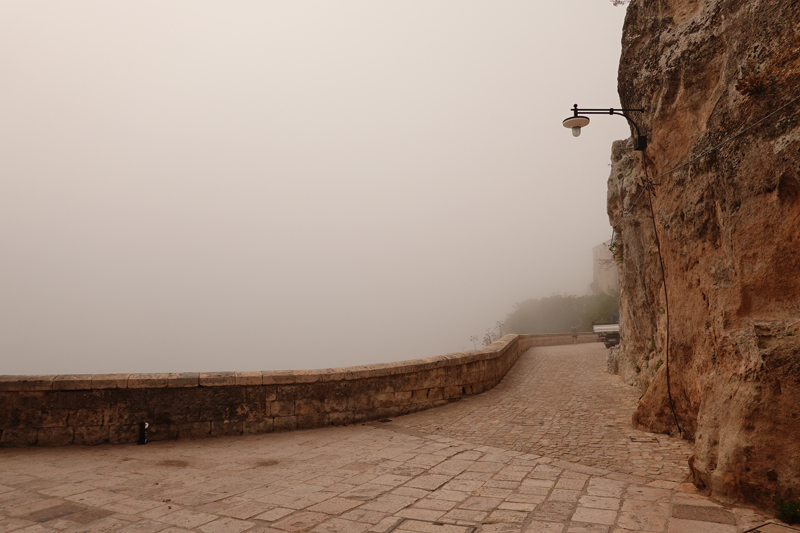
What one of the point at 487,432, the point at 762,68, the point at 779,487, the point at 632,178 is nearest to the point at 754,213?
the point at 762,68

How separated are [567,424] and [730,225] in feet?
12.7

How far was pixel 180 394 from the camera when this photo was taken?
6.33 meters

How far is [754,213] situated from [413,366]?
5466 mm

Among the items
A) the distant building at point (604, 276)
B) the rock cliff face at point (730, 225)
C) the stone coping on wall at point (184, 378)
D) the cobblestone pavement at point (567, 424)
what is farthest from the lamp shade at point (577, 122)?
the distant building at point (604, 276)

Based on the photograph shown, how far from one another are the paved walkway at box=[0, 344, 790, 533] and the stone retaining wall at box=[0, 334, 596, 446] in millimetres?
234

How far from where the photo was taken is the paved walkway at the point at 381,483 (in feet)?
11.5

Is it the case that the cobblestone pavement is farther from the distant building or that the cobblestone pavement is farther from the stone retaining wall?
the distant building

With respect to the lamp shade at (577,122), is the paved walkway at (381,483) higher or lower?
lower

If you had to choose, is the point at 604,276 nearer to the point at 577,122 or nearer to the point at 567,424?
the point at 567,424

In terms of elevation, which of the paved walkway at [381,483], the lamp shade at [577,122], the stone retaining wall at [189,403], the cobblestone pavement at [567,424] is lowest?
the cobblestone pavement at [567,424]

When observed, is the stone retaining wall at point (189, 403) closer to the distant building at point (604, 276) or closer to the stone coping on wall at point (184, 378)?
the stone coping on wall at point (184, 378)

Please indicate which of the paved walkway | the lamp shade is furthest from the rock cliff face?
the lamp shade

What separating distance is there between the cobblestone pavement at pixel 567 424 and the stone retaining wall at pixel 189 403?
33.4 inches

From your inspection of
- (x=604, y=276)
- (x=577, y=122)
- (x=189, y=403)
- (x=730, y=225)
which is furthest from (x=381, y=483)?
(x=604, y=276)
